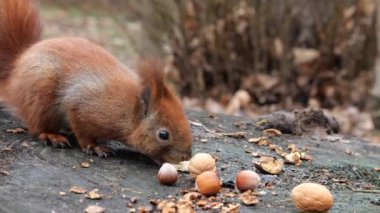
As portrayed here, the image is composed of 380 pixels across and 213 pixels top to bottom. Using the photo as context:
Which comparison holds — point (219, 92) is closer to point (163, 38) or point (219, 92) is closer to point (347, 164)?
point (163, 38)

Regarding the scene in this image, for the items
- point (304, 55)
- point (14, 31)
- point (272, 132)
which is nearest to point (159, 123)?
point (272, 132)

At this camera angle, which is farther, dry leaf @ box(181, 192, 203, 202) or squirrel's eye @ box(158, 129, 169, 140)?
squirrel's eye @ box(158, 129, 169, 140)

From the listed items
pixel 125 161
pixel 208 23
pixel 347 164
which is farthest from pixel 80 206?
pixel 208 23

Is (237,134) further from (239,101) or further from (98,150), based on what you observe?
(239,101)

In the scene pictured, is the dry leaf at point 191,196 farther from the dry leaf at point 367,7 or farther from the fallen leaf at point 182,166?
the dry leaf at point 367,7

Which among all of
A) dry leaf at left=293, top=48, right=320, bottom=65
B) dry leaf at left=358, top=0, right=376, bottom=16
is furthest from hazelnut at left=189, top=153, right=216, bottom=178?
dry leaf at left=358, top=0, right=376, bottom=16

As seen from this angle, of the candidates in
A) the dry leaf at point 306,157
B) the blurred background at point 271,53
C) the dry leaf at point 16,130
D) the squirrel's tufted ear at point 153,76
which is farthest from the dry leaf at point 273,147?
the blurred background at point 271,53

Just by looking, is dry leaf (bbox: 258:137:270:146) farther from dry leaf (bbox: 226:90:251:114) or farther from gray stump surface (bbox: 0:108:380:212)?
dry leaf (bbox: 226:90:251:114)
